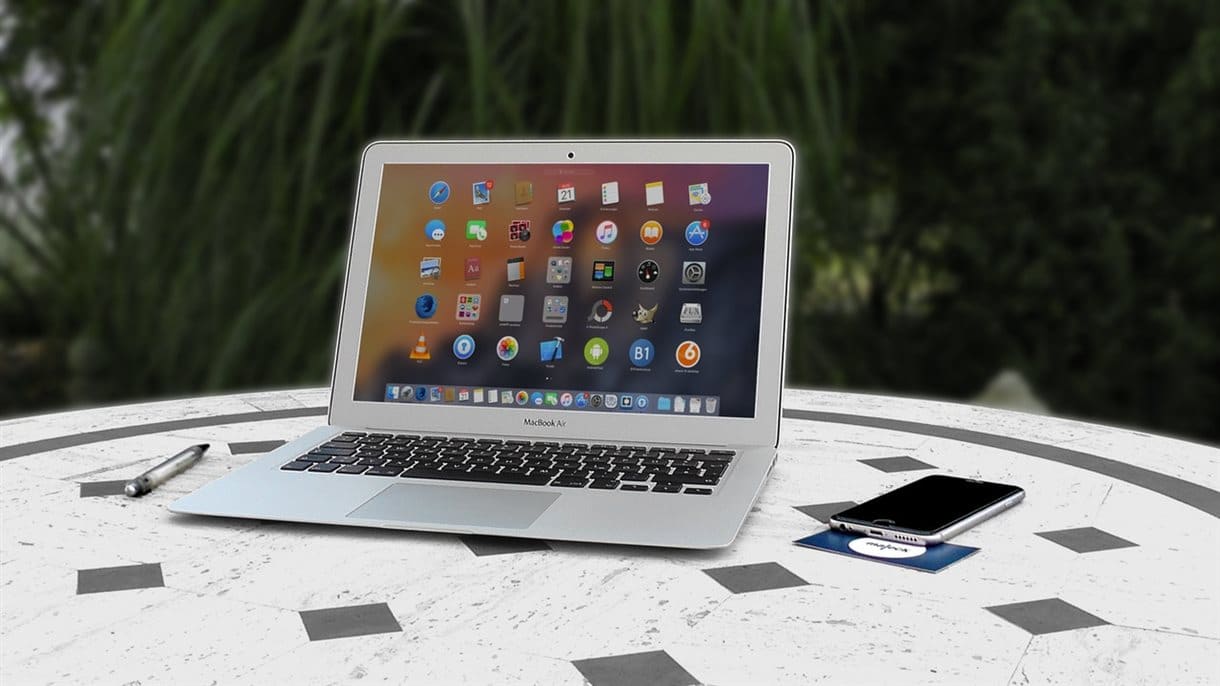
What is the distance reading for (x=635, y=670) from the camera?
0.59 meters

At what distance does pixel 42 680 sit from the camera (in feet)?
1.88

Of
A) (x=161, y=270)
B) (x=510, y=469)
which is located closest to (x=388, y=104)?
(x=161, y=270)

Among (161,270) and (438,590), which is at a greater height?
(161,270)

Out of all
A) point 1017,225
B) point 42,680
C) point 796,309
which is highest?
point 1017,225

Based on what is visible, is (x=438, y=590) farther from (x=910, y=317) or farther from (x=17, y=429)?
(x=910, y=317)

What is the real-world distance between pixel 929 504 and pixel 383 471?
0.43 m

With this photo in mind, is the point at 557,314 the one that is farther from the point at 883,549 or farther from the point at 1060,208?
the point at 1060,208

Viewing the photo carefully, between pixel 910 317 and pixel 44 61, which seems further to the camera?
pixel 910 317

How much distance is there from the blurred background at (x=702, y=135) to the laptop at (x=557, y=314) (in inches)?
42.6

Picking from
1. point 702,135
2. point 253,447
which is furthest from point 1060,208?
point 253,447

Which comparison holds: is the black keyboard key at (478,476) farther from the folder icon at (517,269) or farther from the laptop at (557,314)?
the folder icon at (517,269)

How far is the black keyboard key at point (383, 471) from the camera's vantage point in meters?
0.91

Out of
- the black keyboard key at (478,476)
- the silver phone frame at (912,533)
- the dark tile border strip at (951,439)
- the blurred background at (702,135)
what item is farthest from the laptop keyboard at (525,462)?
the blurred background at (702,135)

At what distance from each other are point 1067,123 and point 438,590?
3246 millimetres
